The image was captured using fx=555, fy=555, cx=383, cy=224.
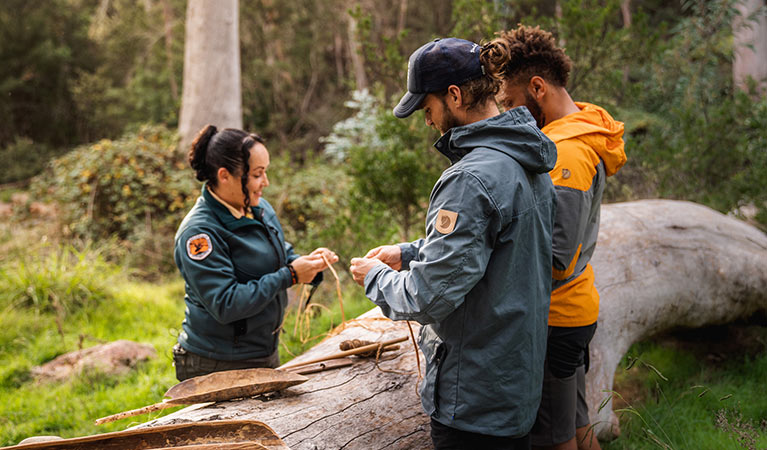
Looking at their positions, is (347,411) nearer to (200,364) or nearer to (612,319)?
(200,364)

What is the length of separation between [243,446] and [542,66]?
6.37 ft

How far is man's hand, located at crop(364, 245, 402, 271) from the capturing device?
2363mm

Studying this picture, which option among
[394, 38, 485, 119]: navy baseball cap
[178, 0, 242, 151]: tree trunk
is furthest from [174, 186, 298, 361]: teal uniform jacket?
[178, 0, 242, 151]: tree trunk

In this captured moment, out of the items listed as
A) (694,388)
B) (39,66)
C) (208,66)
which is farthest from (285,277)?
(39,66)

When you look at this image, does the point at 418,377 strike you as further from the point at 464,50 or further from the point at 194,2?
the point at 194,2

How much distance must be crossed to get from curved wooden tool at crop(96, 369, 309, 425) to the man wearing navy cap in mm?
813

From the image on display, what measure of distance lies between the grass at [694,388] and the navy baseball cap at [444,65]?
6.13 feet

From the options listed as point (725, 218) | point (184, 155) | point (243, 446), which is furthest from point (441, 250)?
point (184, 155)

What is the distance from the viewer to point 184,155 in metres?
9.98

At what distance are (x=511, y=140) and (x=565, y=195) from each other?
0.50m

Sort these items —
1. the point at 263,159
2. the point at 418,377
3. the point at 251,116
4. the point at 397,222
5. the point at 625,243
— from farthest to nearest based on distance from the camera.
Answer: the point at 251,116
the point at 397,222
the point at 625,243
the point at 263,159
the point at 418,377

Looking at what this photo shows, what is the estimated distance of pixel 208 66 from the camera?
1041cm

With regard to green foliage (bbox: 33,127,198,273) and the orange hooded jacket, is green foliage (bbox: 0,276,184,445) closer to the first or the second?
green foliage (bbox: 33,127,198,273)

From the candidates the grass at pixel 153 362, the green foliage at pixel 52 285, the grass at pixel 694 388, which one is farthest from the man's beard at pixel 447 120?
the green foliage at pixel 52 285
